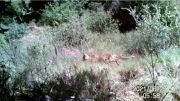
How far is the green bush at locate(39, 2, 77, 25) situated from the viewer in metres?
6.50

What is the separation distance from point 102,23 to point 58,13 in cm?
138

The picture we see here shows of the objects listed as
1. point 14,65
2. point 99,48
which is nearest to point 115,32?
point 99,48

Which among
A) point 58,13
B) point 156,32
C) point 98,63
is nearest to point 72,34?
point 58,13

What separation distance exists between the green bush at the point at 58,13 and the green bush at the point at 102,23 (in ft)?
2.10

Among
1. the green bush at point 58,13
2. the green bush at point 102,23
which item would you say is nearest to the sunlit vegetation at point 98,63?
the green bush at point 102,23

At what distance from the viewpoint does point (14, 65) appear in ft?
10.8

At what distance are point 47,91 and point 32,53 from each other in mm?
894

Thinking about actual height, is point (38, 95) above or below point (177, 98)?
above

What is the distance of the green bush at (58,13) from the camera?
21.3 ft

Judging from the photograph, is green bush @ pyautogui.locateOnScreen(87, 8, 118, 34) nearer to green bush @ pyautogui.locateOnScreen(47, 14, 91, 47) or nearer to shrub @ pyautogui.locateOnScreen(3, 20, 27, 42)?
green bush @ pyautogui.locateOnScreen(47, 14, 91, 47)

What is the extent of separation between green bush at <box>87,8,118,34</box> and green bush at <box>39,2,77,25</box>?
2.10 feet

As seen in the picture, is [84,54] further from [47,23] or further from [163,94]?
[47,23]

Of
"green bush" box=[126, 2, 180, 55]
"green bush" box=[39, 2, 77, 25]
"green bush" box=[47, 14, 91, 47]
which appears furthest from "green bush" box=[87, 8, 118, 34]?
"green bush" box=[126, 2, 180, 55]

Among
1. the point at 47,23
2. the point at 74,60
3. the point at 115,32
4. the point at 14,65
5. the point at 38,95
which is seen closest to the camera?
the point at 38,95
